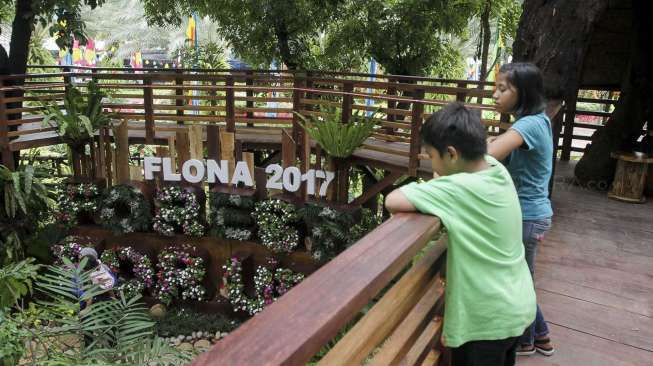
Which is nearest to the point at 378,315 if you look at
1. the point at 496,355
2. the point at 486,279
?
the point at 486,279

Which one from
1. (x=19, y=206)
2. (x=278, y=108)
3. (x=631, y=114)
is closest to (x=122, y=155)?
(x=19, y=206)

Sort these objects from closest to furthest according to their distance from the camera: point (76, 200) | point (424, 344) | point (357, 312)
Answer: point (357, 312), point (424, 344), point (76, 200)

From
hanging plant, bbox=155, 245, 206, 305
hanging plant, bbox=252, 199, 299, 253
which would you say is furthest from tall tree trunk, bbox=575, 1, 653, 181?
hanging plant, bbox=155, 245, 206, 305

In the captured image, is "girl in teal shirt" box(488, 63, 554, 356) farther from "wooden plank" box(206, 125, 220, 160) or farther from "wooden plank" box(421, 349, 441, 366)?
"wooden plank" box(206, 125, 220, 160)

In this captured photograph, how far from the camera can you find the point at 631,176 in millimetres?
5914

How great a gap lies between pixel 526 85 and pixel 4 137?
7.37 meters

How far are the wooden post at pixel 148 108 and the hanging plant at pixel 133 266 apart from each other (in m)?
1.74

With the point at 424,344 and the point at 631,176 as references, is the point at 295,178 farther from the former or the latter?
the point at 424,344

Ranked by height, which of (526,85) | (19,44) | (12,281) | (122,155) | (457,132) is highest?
(19,44)

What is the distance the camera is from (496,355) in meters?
1.66

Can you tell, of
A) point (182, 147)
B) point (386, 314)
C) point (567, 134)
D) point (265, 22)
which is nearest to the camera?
point (386, 314)

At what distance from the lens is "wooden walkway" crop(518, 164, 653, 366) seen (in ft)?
9.20

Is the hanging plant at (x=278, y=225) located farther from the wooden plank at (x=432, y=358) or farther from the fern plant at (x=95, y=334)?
the wooden plank at (x=432, y=358)

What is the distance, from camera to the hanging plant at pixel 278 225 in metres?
7.23
